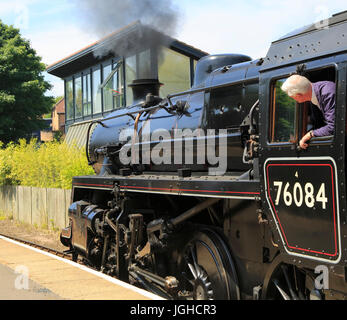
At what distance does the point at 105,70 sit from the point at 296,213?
18.8 meters

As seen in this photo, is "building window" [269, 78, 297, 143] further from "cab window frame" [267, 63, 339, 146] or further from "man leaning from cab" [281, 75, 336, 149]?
"man leaning from cab" [281, 75, 336, 149]

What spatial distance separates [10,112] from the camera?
26047mm

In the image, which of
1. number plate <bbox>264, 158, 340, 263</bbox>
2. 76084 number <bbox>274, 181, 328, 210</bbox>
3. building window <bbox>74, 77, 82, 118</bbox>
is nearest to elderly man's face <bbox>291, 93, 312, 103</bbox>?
number plate <bbox>264, 158, 340, 263</bbox>

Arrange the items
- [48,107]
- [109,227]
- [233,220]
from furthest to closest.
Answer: [48,107]
[109,227]
[233,220]

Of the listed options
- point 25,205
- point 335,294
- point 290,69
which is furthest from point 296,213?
point 25,205

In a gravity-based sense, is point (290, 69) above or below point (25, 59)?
below

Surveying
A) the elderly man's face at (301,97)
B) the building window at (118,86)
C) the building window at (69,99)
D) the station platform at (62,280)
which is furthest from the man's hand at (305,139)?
the building window at (69,99)

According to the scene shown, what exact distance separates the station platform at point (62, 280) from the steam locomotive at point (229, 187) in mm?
691

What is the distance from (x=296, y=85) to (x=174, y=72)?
1617cm

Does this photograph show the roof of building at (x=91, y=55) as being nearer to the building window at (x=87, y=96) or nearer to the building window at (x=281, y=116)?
the building window at (x=87, y=96)

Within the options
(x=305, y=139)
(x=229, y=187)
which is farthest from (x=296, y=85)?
(x=229, y=187)

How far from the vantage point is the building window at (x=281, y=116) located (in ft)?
11.8

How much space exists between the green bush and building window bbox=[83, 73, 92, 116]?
23.5 ft

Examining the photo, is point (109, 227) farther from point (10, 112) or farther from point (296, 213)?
point (10, 112)
